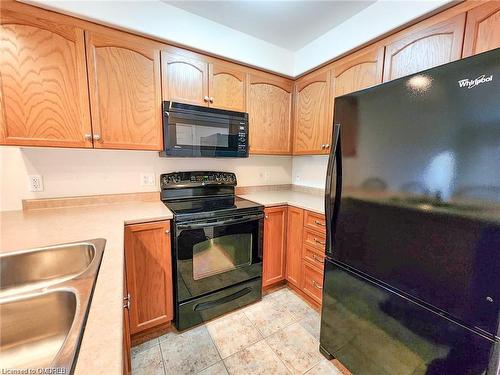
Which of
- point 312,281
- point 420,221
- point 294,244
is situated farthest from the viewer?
point 294,244

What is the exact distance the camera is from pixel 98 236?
1.11 metres

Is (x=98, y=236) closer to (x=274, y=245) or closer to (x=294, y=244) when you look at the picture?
(x=274, y=245)

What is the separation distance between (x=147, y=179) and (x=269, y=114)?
4.35 feet

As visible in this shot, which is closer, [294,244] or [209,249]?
[209,249]

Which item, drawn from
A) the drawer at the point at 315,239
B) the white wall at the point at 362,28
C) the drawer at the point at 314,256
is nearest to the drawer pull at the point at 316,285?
the drawer at the point at 314,256

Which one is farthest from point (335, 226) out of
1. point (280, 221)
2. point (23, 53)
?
point (23, 53)

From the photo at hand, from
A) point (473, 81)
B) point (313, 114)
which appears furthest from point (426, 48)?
point (313, 114)

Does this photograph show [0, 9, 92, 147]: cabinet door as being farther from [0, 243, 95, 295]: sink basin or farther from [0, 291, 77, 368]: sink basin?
[0, 291, 77, 368]: sink basin

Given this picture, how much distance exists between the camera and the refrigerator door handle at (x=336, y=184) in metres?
1.24

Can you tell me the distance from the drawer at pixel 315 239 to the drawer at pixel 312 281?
0.64ft

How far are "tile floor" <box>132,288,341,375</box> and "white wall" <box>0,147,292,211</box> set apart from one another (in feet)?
4.04

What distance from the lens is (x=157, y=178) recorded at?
1.97 m

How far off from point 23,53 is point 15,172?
30.7 inches

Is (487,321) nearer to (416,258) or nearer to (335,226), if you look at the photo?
(416,258)
